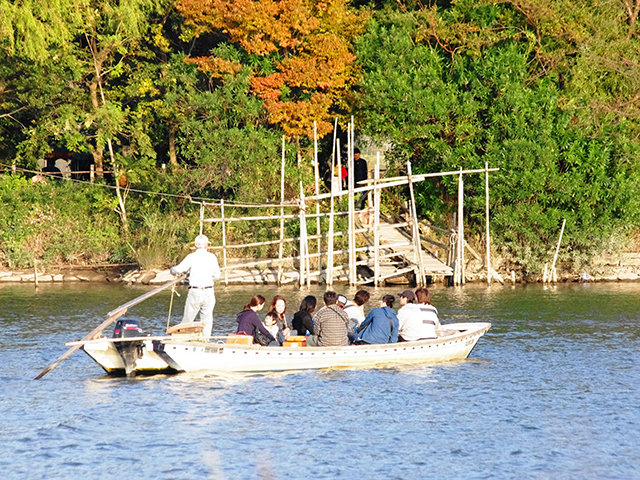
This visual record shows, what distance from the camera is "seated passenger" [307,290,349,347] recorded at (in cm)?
1841

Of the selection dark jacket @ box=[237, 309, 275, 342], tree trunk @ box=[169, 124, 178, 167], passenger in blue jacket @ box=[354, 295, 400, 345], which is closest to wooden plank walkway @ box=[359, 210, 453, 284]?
tree trunk @ box=[169, 124, 178, 167]

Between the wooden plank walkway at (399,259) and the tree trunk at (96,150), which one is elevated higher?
the tree trunk at (96,150)

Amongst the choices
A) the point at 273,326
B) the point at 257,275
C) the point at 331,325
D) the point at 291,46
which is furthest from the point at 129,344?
the point at 291,46

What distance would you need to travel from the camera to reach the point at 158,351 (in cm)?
1752

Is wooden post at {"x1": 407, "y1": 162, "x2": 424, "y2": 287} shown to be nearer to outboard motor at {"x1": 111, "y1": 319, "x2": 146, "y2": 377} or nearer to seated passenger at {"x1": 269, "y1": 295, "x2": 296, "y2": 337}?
seated passenger at {"x1": 269, "y1": 295, "x2": 296, "y2": 337}

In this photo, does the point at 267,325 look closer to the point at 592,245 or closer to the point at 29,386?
the point at 29,386

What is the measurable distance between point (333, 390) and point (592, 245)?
20288 millimetres

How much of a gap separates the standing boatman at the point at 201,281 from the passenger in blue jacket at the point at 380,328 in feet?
9.27

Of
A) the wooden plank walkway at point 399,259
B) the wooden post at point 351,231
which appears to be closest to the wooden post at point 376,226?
the wooden plank walkway at point 399,259

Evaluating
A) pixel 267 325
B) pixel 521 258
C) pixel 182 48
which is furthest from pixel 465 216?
pixel 267 325

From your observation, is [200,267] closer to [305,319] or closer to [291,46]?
[305,319]

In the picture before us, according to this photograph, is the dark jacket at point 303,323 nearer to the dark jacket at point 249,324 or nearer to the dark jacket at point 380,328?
the dark jacket at point 380,328

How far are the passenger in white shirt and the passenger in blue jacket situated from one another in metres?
0.38

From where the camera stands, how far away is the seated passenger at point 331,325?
18406 millimetres
